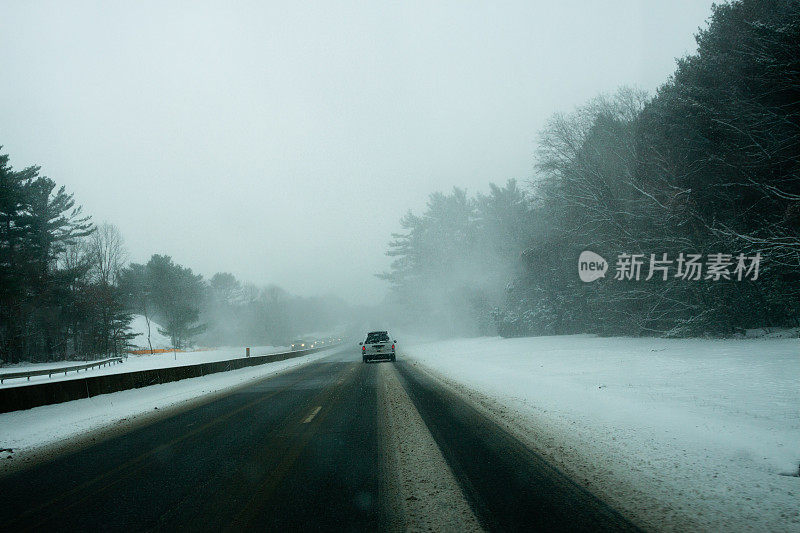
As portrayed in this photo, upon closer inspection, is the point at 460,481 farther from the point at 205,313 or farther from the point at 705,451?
the point at 205,313

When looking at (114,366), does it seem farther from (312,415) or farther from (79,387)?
(312,415)

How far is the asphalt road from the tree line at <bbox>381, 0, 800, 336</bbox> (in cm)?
1641

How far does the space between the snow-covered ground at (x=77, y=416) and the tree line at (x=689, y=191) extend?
67.2 ft

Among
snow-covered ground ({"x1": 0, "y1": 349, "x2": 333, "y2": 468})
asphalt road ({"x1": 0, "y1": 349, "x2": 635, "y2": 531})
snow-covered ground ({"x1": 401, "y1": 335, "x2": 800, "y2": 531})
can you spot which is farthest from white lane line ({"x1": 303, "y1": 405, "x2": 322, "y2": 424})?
snow-covered ground ({"x1": 0, "y1": 349, "x2": 333, "y2": 468})

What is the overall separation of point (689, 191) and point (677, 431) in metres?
16.3

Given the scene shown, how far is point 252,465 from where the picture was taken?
5586 mm

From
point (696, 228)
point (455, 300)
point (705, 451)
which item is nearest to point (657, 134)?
point (696, 228)

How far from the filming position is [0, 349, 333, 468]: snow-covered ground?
7863mm

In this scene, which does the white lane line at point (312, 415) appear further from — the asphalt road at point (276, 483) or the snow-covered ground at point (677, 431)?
the snow-covered ground at point (677, 431)

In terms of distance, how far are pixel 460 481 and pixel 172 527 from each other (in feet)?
8.93

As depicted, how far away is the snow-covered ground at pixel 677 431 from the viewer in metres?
3.93

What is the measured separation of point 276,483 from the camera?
15.9 ft

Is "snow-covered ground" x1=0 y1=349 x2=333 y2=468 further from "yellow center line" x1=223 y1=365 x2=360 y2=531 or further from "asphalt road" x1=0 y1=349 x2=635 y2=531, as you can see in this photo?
"yellow center line" x1=223 y1=365 x2=360 y2=531

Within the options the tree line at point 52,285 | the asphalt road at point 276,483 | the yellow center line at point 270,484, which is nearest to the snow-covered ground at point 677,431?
the asphalt road at point 276,483
